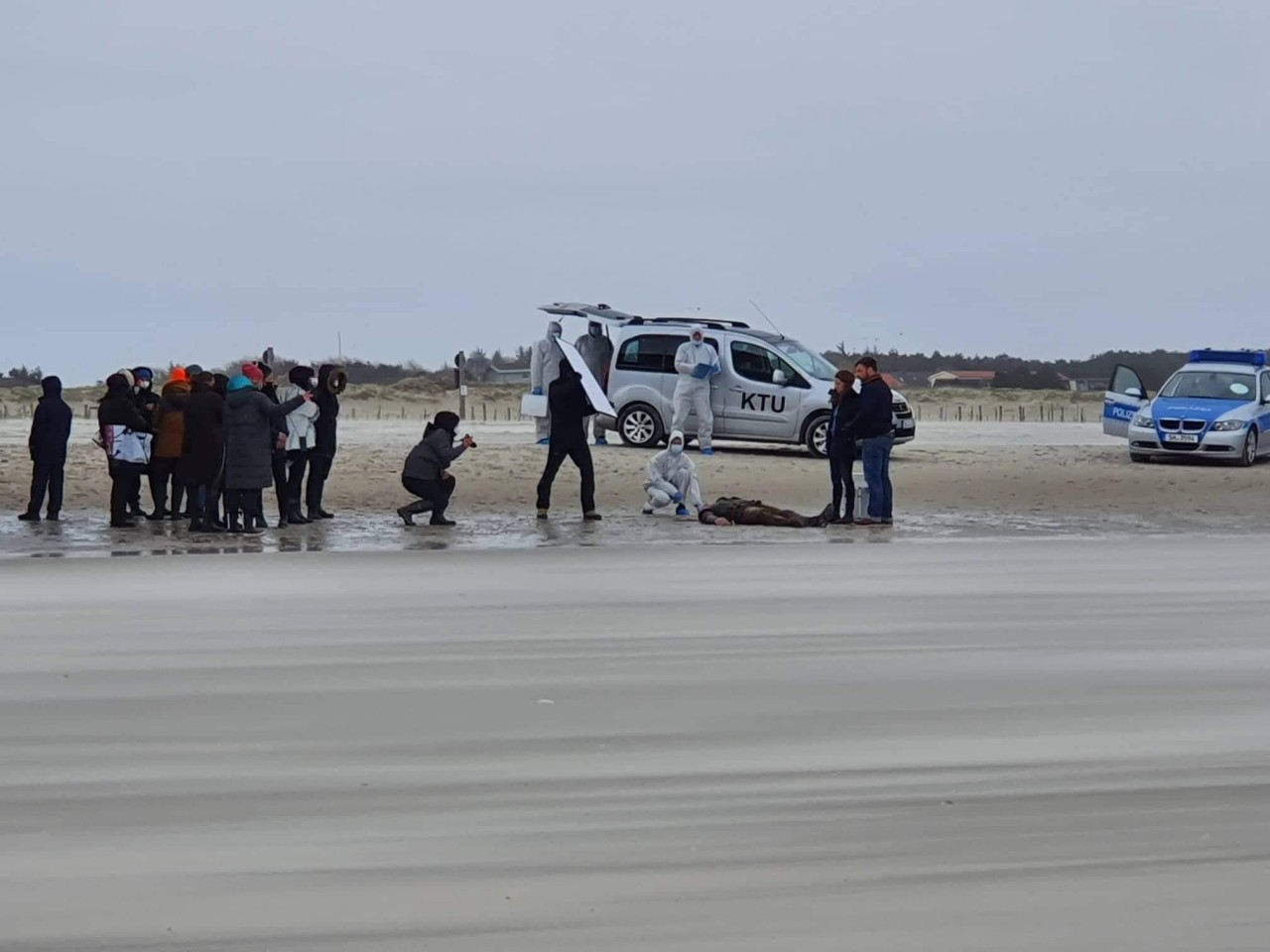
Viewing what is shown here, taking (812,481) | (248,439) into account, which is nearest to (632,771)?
(248,439)

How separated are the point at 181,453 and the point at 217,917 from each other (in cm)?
1442

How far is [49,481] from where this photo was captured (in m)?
22.2

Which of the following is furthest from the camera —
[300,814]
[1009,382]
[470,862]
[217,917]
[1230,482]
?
[1009,382]

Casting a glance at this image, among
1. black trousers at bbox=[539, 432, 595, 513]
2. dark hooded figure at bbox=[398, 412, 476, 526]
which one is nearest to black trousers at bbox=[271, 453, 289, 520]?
dark hooded figure at bbox=[398, 412, 476, 526]

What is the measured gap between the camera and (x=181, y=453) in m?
20.7

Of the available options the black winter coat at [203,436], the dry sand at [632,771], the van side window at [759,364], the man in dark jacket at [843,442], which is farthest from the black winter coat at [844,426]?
the van side window at [759,364]

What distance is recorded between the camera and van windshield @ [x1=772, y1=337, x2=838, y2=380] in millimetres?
30484

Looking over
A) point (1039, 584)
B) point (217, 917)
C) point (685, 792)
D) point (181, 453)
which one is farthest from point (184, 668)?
point (181, 453)

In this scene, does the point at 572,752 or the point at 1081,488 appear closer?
the point at 572,752

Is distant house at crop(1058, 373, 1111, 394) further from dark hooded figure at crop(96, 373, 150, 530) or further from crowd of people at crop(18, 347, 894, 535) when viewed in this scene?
dark hooded figure at crop(96, 373, 150, 530)

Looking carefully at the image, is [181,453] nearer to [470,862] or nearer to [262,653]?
[262,653]

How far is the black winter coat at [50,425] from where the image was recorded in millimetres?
21109

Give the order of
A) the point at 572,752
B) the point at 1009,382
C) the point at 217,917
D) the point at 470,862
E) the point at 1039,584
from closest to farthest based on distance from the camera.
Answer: the point at 217,917, the point at 470,862, the point at 572,752, the point at 1039,584, the point at 1009,382

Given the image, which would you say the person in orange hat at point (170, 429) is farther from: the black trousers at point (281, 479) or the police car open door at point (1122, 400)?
the police car open door at point (1122, 400)
